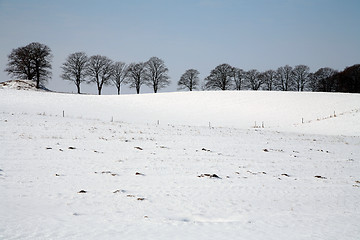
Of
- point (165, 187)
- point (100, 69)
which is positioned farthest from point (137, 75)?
point (165, 187)

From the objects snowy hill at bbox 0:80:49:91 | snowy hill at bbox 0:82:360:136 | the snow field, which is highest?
snowy hill at bbox 0:80:49:91

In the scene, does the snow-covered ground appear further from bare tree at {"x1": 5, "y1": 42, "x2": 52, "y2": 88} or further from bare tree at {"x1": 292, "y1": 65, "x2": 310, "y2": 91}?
bare tree at {"x1": 292, "y1": 65, "x2": 310, "y2": 91}

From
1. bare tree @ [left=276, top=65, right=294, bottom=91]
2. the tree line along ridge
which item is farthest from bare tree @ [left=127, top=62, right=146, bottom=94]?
bare tree @ [left=276, top=65, right=294, bottom=91]

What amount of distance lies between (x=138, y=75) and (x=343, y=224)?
251ft

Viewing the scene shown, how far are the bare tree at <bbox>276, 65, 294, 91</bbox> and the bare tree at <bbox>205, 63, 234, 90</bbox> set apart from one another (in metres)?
16.9

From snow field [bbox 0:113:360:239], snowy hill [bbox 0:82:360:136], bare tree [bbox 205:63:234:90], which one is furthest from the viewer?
bare tree [bbox 205:63:234:90]

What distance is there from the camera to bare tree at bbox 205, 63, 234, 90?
3275 inches

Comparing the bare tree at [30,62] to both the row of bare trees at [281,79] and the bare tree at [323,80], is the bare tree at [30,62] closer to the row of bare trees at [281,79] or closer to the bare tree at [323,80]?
the row of bare trees at [281,79]

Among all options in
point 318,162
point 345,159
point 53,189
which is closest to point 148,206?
point 53,189

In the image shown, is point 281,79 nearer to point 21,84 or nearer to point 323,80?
point 323,80

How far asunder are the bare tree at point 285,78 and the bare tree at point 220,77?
16.9 meters

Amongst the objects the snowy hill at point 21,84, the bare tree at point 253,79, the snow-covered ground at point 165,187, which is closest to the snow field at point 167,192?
the snow-covered ground at point 165,187

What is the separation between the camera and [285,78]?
91062 millimetres

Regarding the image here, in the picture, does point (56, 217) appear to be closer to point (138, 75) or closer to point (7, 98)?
point (7, 98)
